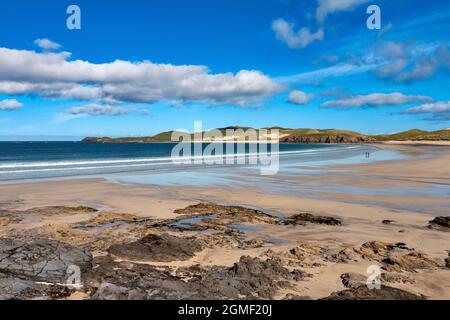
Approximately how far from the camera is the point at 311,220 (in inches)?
545

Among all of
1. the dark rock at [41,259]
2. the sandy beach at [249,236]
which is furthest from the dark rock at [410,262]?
the dark rock at [41,259]

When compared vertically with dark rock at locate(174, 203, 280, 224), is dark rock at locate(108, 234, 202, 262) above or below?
above

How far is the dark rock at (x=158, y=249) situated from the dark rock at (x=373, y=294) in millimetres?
3988

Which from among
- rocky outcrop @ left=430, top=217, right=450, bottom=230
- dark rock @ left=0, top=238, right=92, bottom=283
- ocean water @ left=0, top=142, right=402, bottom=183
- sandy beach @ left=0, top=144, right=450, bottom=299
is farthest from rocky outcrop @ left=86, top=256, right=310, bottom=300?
ocean water @ left=0, top=142, right=402, bottom=183

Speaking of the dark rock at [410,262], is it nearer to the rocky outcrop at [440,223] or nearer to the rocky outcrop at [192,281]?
the rocky outcrop at [192,281]

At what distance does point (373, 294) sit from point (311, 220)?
7166 millimetres

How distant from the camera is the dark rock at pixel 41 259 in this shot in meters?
6.94

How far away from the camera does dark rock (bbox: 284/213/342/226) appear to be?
44.4 feet

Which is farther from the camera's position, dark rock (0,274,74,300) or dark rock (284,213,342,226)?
dark rock (284,213,342,226)

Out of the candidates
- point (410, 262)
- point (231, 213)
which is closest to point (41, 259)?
point (410, 262)

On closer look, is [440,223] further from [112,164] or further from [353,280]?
[112,164]

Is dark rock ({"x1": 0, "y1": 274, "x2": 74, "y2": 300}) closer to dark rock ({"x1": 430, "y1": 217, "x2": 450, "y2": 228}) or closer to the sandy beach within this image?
the sandy beach

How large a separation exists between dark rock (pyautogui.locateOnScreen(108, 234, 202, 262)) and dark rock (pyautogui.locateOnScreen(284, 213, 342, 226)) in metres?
5.11
